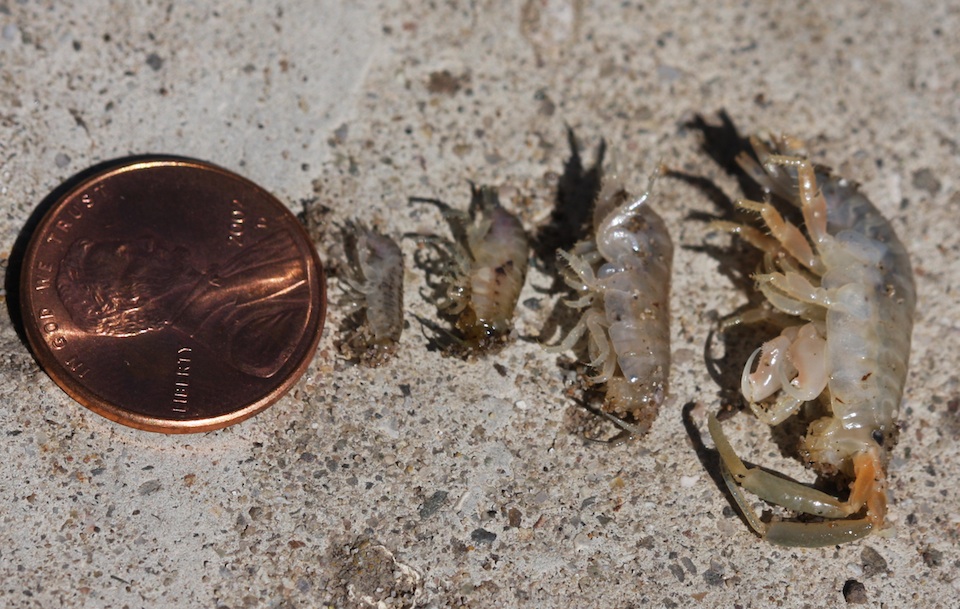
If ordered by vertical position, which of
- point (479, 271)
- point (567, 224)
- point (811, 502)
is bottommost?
point (811, 502)

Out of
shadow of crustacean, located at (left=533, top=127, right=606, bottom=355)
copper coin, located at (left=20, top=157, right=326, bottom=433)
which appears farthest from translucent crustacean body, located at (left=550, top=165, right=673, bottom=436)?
copper coin, located at (left=20, top=157, right=326, bottom=433)

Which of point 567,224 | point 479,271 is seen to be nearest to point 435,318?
point 479,271

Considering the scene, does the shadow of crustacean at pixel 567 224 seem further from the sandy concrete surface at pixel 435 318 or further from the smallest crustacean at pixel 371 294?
the smallest crustacean at pixel 371 294

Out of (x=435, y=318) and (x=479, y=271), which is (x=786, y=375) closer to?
(x=479, y=271)

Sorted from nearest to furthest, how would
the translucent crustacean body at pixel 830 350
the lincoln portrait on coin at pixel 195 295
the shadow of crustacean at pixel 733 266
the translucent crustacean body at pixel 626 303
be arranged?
the lincoln portrait on coin at pixel 195 295 < the translucent crustacean body at pixel 830 350 < the translucent crustacean body at pixel 626 303 < the shadow of crustacean at pixel 733 266

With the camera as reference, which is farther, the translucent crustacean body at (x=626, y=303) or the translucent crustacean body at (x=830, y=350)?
the translucent crustacean body at (x=626, y=303)

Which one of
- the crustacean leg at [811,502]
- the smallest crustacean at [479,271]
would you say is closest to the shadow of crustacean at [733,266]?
the crustacean leg at [811,502]
